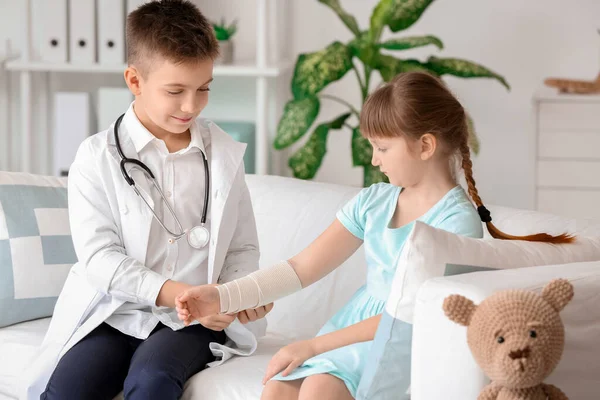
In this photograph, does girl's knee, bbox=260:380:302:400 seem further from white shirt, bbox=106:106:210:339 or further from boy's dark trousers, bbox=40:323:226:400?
white shirt, bbox=106:106:210:339

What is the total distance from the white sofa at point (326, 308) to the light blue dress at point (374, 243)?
0.19 metres

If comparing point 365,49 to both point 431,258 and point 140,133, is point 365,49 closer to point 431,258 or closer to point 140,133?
point 140,133

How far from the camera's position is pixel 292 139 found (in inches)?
125

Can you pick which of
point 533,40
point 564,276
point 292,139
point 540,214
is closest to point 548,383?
point 564,276

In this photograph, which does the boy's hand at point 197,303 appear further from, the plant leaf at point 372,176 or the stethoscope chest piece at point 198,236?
the plant leaf at point 372,176

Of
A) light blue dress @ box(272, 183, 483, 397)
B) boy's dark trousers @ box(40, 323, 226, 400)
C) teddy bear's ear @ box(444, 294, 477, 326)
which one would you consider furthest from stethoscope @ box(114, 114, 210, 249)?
teddy bear's ear @ box(444, 294, 477, 326)

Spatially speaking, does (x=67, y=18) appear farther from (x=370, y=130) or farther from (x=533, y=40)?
(x=370, y=130)

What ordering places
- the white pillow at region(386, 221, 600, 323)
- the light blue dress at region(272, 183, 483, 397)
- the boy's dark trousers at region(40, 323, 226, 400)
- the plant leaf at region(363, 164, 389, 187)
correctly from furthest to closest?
the plant leaf at region(363, 164, 389, 187)
the boy's dark trousers at region(40, 323, 226, 400)
the light blue dress at region(272, 183, 483, 397)
the white pillow at region(386, 221, 600, 323)

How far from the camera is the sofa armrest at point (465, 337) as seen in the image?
129 centimetres

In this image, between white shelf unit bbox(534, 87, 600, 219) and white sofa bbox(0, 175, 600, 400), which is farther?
white shelf unit bbox(534, 87, 600, 219)

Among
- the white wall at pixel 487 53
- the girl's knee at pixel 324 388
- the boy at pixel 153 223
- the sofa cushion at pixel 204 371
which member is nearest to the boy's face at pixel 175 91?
the boy at pixel 153 223

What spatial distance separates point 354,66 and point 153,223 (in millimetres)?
1473

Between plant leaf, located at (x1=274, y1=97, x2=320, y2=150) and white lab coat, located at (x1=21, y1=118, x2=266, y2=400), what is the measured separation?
1.24 meters

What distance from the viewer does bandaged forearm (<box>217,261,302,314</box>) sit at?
1.62m
